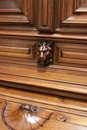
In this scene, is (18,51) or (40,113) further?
(18,51)

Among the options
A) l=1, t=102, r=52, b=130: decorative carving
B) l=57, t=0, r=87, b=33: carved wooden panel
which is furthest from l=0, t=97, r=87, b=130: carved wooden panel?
l=57, t=0, r=87, b=33: carved wooden panel

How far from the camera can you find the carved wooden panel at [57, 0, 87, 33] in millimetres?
577

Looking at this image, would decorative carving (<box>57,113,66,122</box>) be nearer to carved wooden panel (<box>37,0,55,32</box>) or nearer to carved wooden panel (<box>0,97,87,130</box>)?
carved wooden panel (<box>0,97,87,130</box>)

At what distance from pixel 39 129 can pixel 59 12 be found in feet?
1.18

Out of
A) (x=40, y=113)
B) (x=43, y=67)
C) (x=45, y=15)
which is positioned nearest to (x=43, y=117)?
(x=40, y=113)

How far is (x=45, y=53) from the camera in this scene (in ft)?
2.04

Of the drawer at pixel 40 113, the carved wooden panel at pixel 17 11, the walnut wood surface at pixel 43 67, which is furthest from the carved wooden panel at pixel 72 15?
the drawer at pixel 40 113

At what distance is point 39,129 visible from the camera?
0.50m

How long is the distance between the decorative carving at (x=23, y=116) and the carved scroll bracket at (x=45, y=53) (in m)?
0.15

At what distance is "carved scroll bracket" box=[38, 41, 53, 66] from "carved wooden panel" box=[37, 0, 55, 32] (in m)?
0.05

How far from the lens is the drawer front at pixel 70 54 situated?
596 mm

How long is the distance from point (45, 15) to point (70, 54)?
0.15 meters

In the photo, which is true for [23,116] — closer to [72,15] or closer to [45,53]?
[45,53]

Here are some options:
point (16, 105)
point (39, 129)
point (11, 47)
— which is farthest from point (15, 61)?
point (39, 129)
